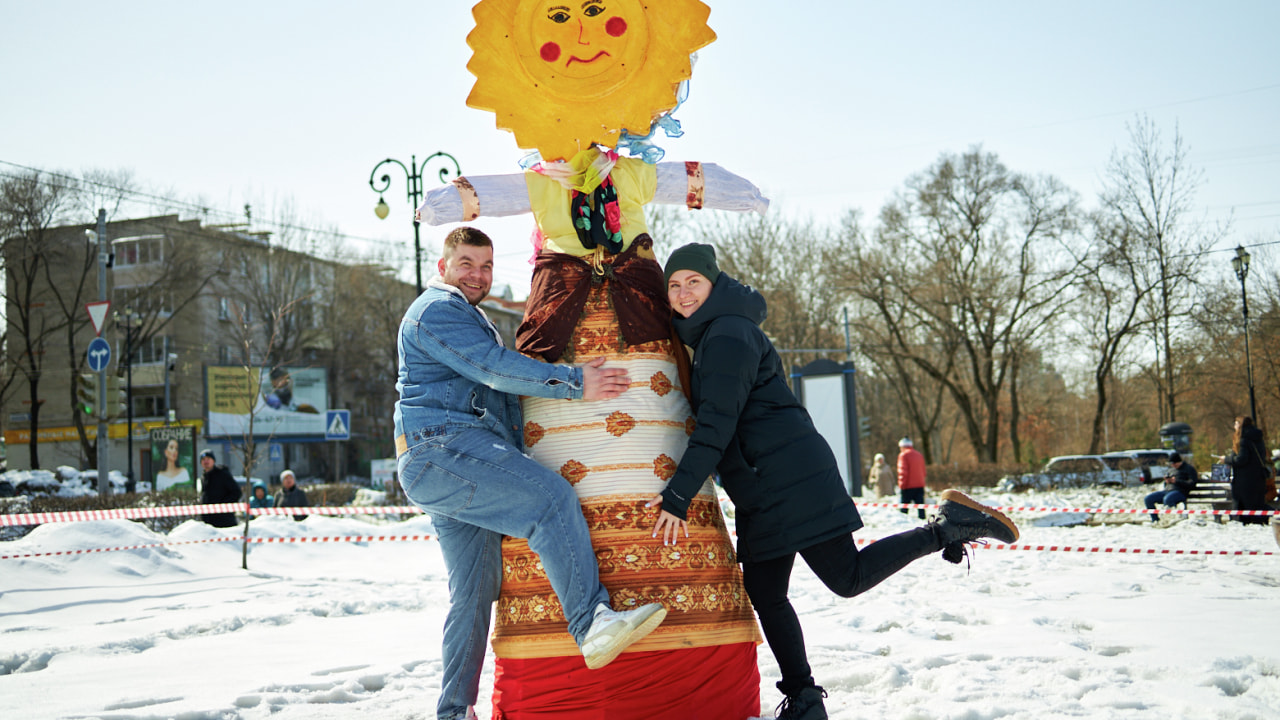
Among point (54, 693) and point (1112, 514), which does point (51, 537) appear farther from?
point (1112, 514)

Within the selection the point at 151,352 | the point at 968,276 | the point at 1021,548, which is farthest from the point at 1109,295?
the point at 151,352

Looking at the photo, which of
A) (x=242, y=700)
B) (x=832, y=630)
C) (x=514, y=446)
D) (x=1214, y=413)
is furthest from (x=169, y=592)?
(x=1214, y=413)

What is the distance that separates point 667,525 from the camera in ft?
11.7

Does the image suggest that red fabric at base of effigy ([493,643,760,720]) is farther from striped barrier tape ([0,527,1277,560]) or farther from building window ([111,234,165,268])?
building window ([111,234,165,268])

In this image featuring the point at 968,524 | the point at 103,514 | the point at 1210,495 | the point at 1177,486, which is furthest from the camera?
the point at 1210,495

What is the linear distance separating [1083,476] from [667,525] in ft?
79.7

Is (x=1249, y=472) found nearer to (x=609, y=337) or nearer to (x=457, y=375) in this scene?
(x=609, y=337)

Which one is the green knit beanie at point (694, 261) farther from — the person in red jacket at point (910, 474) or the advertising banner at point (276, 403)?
the advertising banner at point (276, 403)

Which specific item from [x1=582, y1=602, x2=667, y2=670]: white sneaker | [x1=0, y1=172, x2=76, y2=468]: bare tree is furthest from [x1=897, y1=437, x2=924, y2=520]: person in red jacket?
[x1=0, y1=172, x2=76, y2=468]: bare tree

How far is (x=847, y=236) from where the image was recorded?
107ft

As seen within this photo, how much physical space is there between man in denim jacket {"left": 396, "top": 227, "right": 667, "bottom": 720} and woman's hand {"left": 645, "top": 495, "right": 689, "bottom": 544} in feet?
0.97

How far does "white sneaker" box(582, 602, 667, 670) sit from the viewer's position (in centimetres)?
309

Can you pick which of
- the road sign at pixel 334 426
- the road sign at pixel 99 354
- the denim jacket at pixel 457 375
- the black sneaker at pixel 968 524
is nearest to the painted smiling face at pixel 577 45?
the denim jacket at pixel 457 375

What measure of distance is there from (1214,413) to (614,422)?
32.8 metres
